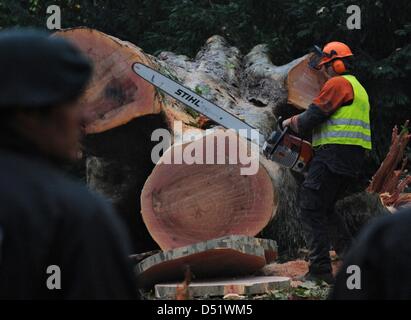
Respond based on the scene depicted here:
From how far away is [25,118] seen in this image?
6.22ft

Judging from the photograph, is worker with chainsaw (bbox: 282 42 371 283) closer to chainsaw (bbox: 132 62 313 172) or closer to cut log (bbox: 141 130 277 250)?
chainsaw (bbox: 132 62 313 172)

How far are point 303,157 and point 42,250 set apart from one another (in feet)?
16.7

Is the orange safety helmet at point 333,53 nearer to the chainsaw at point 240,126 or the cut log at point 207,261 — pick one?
the chainsaw at point 240,126

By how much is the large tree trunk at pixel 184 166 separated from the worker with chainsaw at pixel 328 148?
12.4 inches

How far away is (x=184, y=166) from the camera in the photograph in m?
6.68

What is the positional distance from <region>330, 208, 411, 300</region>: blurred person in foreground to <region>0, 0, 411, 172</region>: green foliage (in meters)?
8.76

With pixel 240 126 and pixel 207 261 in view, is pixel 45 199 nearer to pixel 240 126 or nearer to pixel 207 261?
pixel 207 261

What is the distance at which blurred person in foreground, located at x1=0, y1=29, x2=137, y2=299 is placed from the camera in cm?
185

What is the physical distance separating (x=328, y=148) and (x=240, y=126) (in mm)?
757

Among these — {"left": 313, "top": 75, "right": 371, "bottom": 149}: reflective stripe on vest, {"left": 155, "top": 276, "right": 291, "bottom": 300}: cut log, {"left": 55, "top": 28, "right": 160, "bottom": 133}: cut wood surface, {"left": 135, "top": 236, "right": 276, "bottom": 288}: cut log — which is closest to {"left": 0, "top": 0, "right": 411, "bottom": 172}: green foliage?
{"left": 55, "top": 28, "right": 160, "bottom": 133}: cut wood surface

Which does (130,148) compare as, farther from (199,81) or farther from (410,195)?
(410,195)

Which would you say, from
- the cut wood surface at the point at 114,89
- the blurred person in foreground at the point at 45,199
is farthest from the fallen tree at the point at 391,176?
the blurred person in foreground at the point at 45,199

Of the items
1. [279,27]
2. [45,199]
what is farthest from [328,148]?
[279,27]
